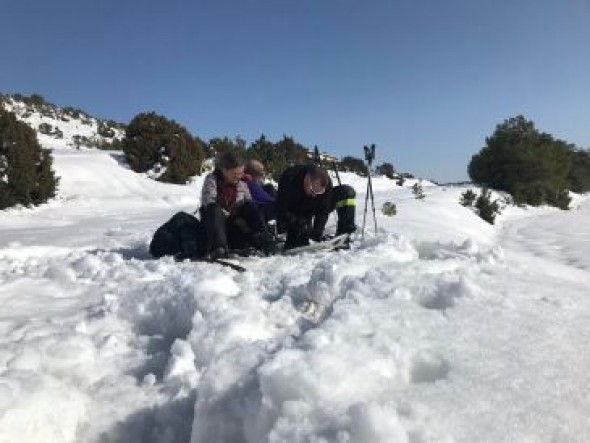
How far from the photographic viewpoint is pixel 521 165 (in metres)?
27.2

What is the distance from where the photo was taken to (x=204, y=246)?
6.58 metres

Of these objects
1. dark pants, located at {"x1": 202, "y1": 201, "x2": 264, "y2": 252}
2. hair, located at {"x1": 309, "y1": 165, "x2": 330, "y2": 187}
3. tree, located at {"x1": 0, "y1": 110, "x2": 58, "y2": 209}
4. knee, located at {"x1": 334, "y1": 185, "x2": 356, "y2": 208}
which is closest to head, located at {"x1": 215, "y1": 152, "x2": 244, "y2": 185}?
dark pants, located at {"x1": 202, "y1": 201, "x2": 264, "y2": 252}

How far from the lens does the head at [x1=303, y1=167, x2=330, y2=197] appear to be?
268 inches

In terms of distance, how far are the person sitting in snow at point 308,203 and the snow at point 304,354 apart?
1450mm

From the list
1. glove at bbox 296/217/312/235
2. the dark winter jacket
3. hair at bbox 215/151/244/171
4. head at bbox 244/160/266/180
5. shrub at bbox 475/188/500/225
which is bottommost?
shrub at bbox 475/188/500/225

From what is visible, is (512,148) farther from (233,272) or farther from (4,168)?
(233,272)

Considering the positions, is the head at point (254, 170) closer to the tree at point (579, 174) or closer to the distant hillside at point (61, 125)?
the distant hillside at point (61, 125)

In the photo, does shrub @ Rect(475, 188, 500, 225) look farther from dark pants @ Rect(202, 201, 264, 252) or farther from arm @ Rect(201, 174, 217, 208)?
arm @ Rect(201, 174, 217, 208)

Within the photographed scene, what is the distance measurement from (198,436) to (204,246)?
431cm

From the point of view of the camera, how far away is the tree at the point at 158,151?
1986cm

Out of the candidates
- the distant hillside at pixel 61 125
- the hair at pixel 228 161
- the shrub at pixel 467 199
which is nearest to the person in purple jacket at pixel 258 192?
the hair at pixel 228 161

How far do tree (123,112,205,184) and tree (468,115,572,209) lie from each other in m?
13.8

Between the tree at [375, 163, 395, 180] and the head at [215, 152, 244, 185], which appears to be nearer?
the head at [215, 152, 244, 185]

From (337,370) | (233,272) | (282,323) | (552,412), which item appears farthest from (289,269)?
(552,412)
